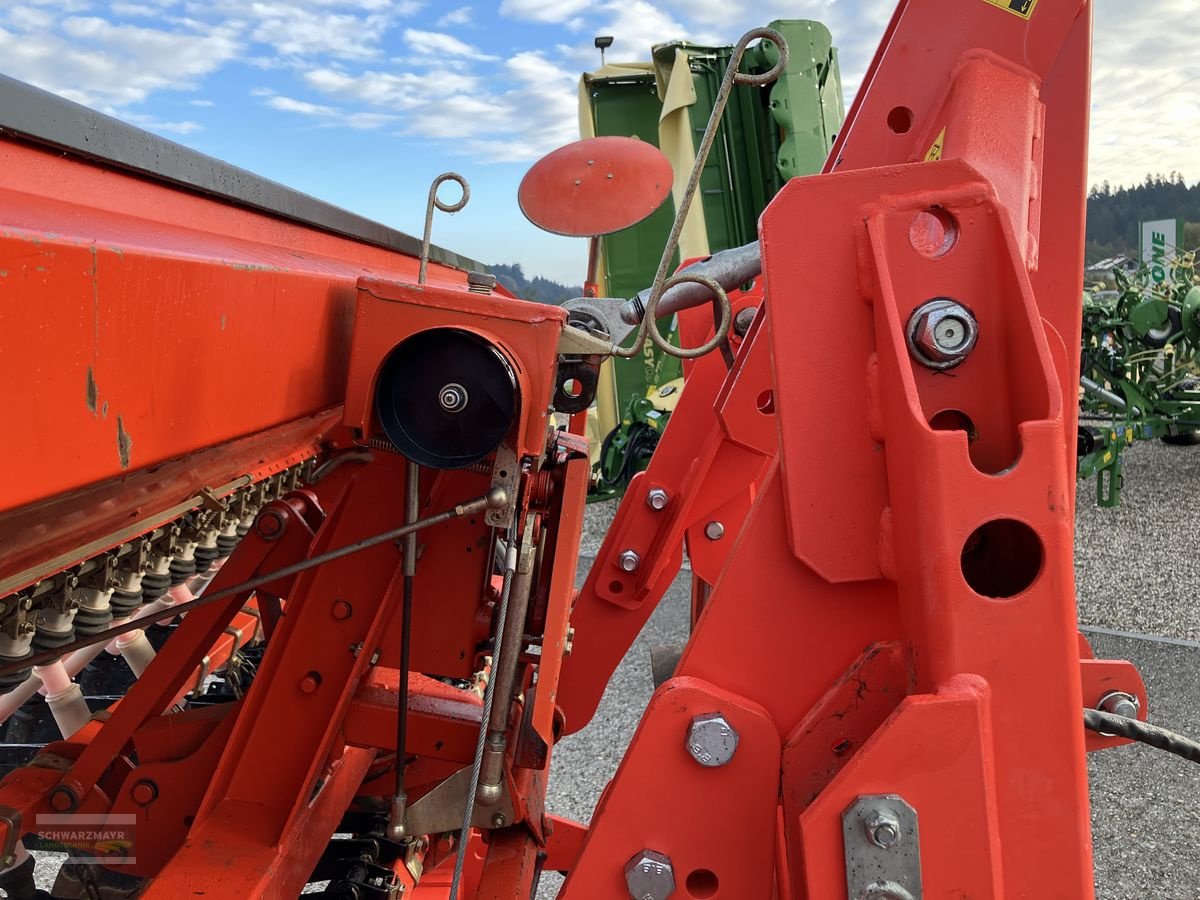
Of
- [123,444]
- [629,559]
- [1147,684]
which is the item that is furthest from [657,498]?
[1147,684]

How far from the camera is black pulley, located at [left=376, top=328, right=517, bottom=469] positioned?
1.26 m

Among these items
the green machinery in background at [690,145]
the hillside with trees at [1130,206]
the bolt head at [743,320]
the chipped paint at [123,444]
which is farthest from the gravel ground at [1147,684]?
the hillside with trees at [1130,206]

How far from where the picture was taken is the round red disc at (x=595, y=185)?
184cm

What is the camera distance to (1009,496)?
0.97m

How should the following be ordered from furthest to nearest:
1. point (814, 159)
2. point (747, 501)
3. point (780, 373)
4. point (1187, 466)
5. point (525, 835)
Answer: point (1187, 466), point (814, 159), point (747, 501), point (525, 835), point (780, 373)

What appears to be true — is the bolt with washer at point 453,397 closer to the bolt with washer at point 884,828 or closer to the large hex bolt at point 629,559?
the bolt with washer at point 884,828

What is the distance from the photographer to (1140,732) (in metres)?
1.42

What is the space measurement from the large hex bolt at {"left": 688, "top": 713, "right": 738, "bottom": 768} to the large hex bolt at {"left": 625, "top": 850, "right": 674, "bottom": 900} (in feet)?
0.48

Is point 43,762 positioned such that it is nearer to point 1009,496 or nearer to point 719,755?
point 719,755

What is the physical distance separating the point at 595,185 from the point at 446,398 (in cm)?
76

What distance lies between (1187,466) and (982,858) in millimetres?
9390

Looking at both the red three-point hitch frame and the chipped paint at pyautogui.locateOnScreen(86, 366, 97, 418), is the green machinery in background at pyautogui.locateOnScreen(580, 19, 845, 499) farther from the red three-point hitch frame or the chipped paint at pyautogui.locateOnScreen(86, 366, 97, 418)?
the chipped paint at pyautogui.locateOnScreen(86, 366, 97, 418)

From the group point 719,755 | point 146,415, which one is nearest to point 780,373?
point 719,755

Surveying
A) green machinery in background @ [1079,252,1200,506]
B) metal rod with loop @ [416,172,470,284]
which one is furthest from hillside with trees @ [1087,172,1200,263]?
metal rod with loop @ [416,172,470,284]
